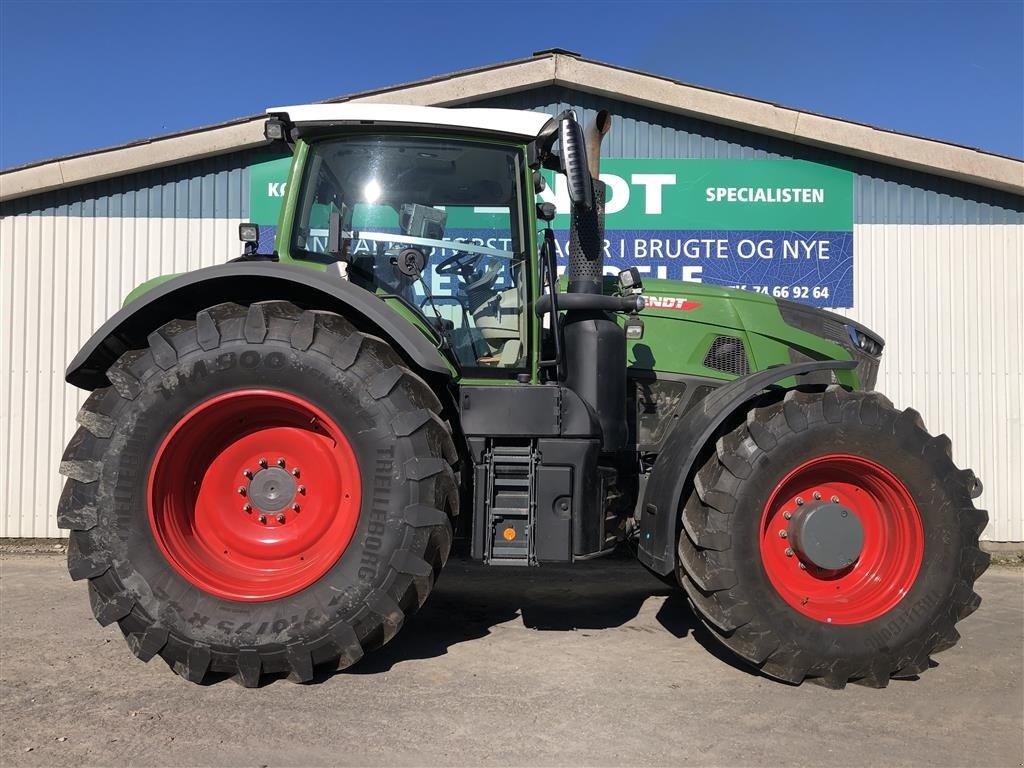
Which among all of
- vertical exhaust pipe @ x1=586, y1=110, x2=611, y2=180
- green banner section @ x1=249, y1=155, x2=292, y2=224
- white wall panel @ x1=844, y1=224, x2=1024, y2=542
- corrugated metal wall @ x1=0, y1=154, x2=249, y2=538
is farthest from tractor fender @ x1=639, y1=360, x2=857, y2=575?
corrugated metal wall @ x1=0, y1=154, x2=249, y2=538

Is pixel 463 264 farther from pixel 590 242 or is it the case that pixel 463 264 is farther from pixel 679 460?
pixel 679 460

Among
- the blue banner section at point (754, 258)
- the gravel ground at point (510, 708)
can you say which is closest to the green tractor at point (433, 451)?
the gravel ground at point (510, 708)

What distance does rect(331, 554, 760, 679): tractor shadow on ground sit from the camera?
361cm

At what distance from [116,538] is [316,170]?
6.17ft

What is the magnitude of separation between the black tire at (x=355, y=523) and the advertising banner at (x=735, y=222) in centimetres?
391

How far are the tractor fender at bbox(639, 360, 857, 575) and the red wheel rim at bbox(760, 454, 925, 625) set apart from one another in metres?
0.39

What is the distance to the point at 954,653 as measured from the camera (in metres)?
3.67

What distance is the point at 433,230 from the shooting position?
3.60 metres

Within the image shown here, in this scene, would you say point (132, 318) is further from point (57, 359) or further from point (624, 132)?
point (624, 132)

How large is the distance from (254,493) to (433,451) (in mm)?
874

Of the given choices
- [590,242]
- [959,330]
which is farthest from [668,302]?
[959,330]

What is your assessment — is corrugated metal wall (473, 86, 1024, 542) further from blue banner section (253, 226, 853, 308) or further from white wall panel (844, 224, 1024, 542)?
blue banner section (253, 226, 853, 308)

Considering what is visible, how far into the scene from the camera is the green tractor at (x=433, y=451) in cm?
301

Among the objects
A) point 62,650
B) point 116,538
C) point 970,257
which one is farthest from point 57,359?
point 970,257
